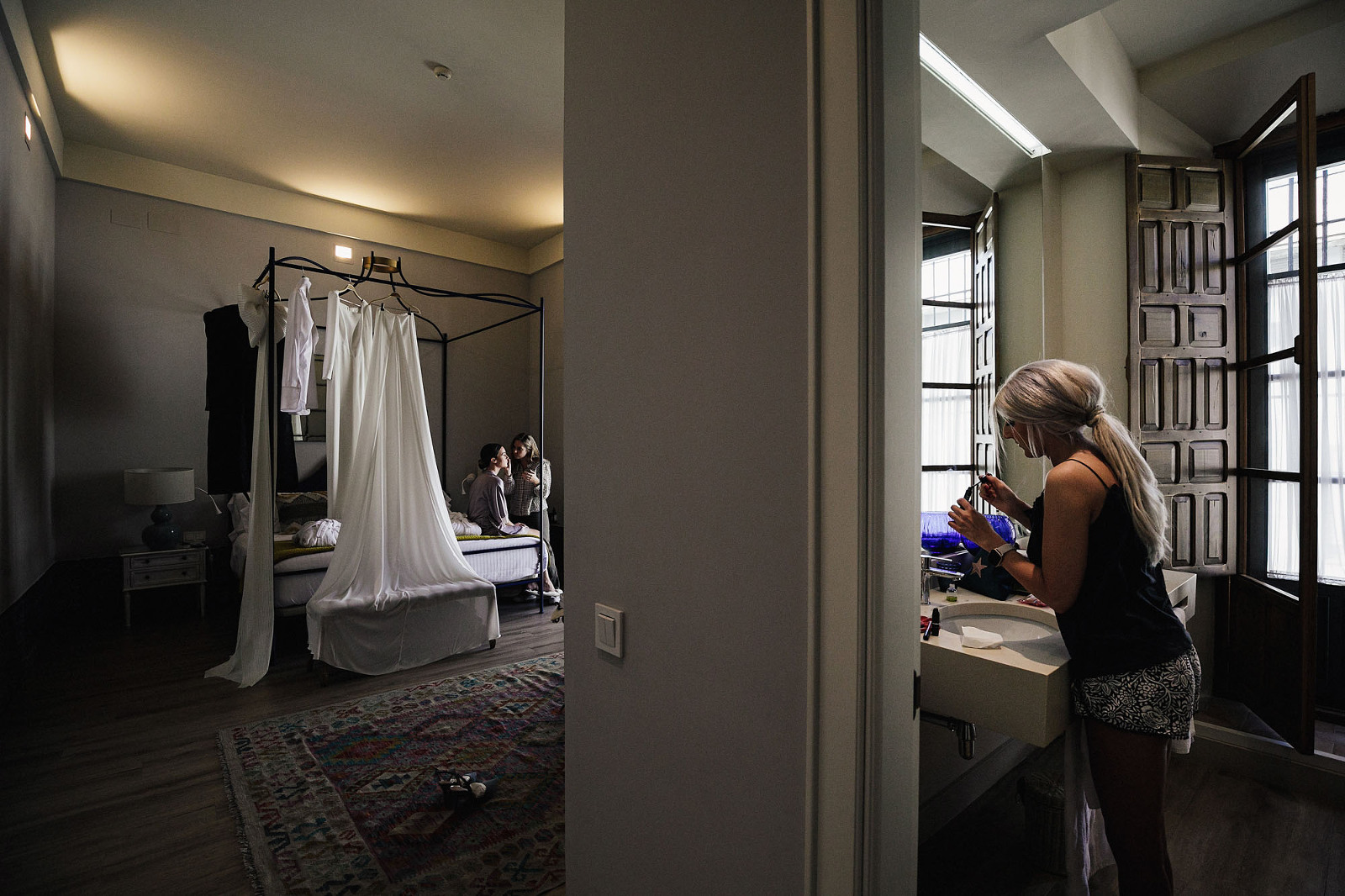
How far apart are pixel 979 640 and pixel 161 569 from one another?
5481mm

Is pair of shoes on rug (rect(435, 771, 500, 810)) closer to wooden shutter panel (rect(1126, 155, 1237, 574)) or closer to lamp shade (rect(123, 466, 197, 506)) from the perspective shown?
wooden shutter panel (rect(1126, 155, 1237, 574))

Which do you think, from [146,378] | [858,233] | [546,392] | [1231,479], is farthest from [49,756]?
[1231,479]

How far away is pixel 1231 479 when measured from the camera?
296cm

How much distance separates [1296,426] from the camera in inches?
110

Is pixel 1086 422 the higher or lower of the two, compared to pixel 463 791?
higher

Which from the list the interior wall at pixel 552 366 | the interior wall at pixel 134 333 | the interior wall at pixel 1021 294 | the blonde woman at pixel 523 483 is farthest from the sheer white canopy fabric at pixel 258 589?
the interior wall at pixel 1021 294

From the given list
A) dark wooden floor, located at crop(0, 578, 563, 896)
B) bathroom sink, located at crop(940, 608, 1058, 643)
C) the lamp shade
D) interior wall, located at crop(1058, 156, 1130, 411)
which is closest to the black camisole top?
bathroom sink, located at crop(940, 608, 1058, 643)

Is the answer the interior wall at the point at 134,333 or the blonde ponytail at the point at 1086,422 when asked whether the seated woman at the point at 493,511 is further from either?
the blonde ponytail at the point at 1086,422

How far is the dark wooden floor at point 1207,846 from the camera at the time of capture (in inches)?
74.8

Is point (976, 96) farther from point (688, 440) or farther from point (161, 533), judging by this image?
point (161, 533)

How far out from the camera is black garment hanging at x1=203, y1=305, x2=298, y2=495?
168 inches

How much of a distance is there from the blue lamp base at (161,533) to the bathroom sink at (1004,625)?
17.6 feet

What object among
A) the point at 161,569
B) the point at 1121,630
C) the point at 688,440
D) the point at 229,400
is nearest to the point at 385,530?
the point at 229,400

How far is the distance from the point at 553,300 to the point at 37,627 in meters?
4.95
